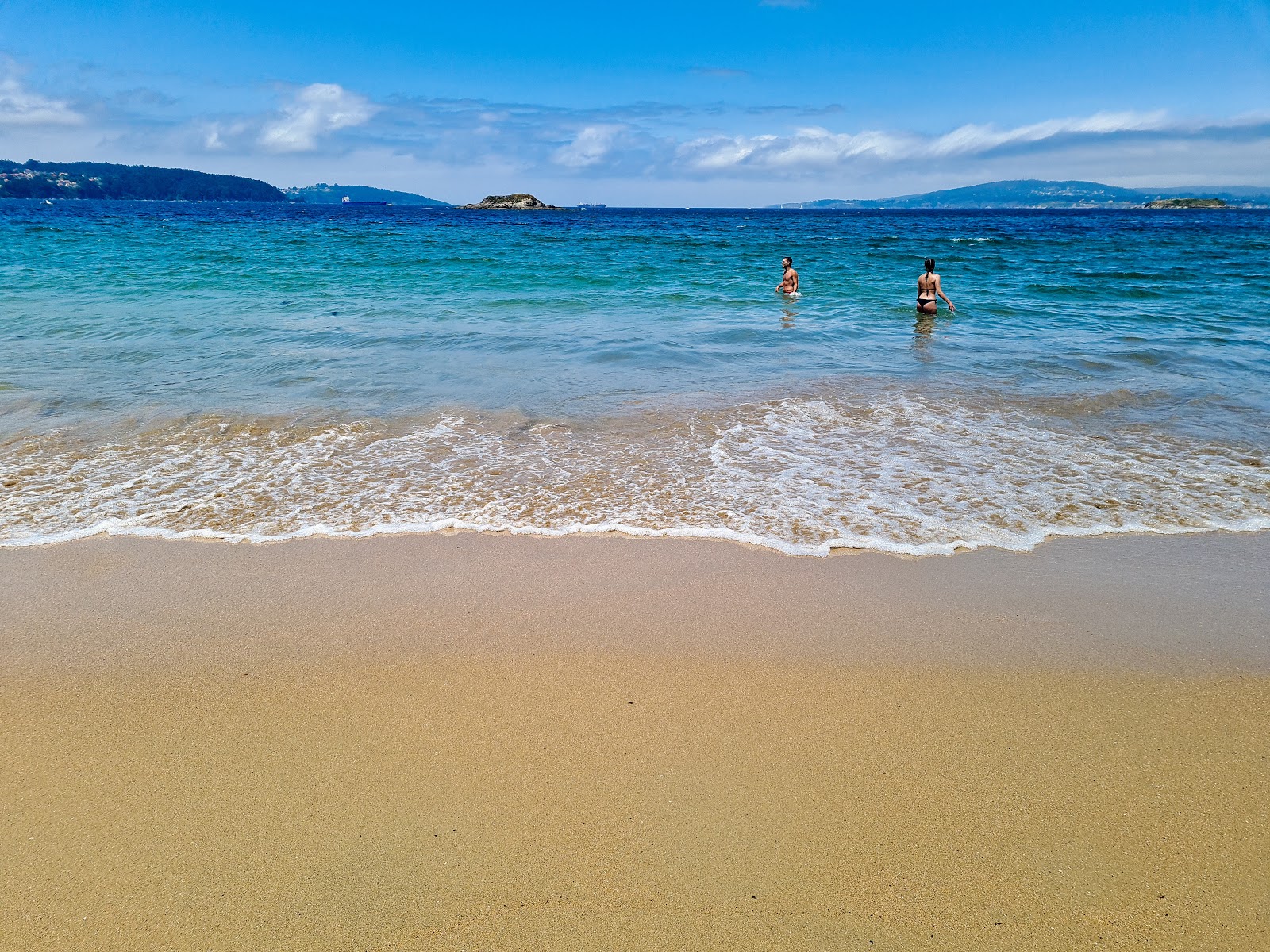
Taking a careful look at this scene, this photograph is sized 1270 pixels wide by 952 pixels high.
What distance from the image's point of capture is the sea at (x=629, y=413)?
4699mm

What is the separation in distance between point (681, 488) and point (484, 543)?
1.49 meters

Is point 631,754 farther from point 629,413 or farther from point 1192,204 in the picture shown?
point 1192,204

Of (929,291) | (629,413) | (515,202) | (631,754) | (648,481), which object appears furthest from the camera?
(515,202)

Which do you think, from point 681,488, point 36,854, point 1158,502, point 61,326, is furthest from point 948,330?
point 61,326

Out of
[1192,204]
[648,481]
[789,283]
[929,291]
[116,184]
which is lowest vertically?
[648,481]

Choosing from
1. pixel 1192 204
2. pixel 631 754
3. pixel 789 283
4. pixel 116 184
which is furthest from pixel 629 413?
pixel 116 184

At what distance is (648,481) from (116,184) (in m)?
196

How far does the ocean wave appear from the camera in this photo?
14.8 ft

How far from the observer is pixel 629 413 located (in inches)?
284

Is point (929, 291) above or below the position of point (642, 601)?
above

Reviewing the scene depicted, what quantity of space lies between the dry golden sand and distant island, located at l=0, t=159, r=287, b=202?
180 meters

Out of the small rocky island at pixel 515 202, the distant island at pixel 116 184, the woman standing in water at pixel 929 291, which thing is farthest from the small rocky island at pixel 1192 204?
the distant island at pixel 116 184

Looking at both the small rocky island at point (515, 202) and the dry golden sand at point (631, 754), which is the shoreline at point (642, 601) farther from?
the small rocky island at point (515, 202)

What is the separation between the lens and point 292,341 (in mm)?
10648
